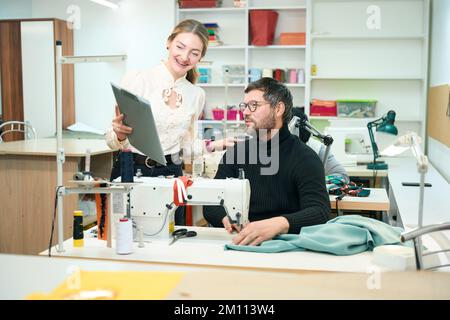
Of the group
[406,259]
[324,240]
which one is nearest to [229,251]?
[324,240]

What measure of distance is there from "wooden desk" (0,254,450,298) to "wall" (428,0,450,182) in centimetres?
335

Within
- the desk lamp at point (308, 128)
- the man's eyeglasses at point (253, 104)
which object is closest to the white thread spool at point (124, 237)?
the man's eyeglasses at point (253, 104)

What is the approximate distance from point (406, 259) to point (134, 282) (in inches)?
32.0

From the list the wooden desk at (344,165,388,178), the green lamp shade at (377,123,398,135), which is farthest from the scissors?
the green lamp shade at (377,123,398,135)

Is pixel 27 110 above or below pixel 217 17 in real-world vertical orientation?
below

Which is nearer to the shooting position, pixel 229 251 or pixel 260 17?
pixel 229 251

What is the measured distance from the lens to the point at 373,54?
19.4 ft

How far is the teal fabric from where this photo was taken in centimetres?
175

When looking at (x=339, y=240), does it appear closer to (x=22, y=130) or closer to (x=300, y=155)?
(x=300, y=155)

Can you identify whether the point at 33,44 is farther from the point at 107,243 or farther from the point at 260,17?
the point at 107,243

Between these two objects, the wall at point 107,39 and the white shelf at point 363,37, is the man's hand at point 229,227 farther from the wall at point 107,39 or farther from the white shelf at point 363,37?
the wall at point 107,39

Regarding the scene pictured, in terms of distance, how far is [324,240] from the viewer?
176cm

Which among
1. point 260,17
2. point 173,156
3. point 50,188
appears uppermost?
point 260,17
